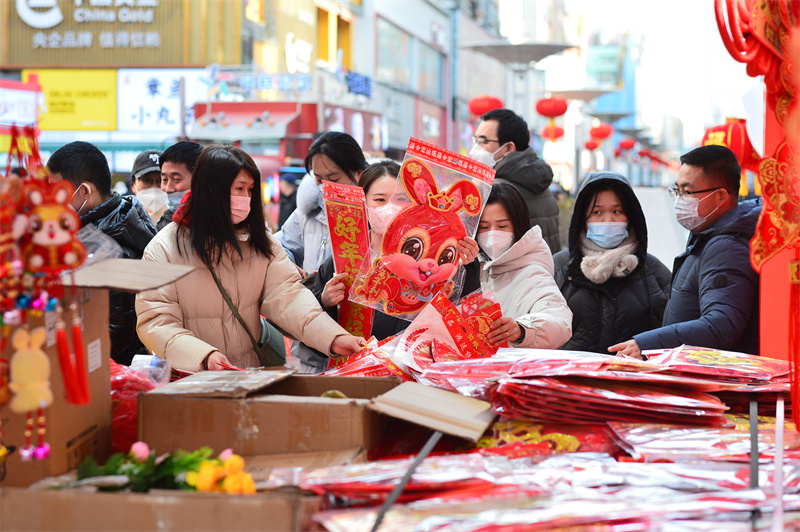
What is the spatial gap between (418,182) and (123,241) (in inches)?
51.4

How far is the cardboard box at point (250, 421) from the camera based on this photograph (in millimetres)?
1512

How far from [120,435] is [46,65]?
19.4m

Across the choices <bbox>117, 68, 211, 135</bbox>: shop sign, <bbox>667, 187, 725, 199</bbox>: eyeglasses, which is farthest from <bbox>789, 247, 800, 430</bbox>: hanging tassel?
<bbox>117, 68, 211, 135</bbox>: shop sign

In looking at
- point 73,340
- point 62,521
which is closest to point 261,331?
point 73,340

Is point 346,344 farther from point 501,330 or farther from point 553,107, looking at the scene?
point 553,107

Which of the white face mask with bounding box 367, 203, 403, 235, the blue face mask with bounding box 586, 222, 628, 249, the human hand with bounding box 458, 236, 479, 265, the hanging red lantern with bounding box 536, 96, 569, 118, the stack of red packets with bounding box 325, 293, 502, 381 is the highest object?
the hanging red lantern with bounding box 536, 96, 569, 118

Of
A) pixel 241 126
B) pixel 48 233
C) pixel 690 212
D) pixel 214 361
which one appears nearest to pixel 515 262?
pixel 690 212

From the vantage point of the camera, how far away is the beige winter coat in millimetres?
2258

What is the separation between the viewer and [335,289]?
2527 millimetres

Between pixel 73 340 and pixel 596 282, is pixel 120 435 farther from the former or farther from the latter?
pixel 596 282

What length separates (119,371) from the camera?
6.09 ft

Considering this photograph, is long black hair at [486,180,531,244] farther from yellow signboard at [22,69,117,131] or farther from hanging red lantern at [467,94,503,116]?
yellow signboard at [22,69,117,131]

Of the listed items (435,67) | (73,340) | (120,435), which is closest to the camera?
(73,340)

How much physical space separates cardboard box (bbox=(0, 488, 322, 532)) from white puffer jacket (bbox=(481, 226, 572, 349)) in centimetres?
131
